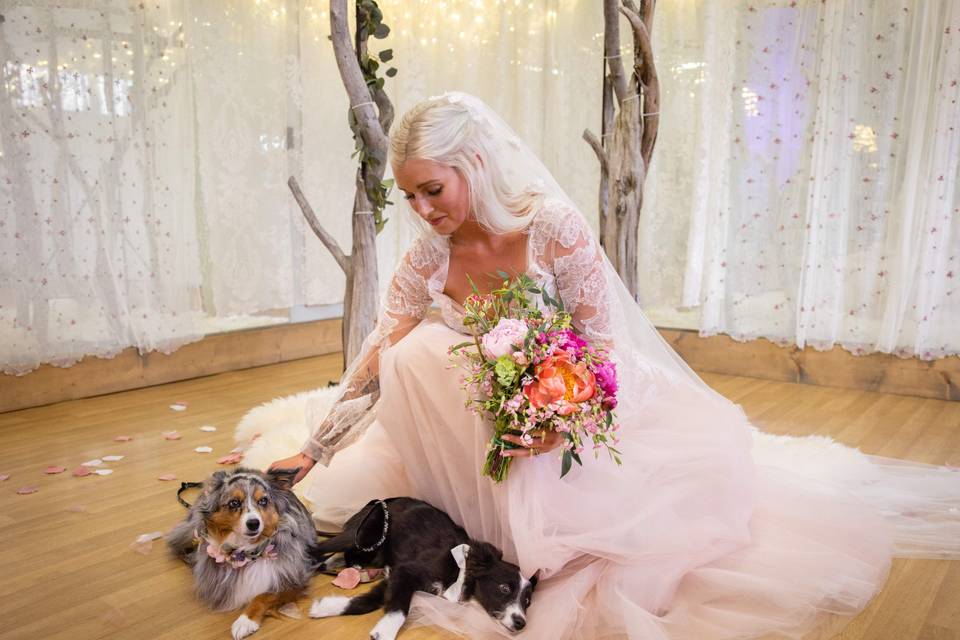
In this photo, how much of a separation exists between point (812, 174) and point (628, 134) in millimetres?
1338

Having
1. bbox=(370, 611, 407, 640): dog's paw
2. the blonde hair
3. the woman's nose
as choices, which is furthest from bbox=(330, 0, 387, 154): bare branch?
bbox=(370, 611, 407, 640): dog's paw

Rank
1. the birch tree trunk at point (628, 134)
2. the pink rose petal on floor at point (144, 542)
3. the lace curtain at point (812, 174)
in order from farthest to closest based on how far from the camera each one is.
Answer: the lace curtain at point (812, 174), the birch tree trunk at point (628, 134), the pink rose petal on floor at point (144, 542)

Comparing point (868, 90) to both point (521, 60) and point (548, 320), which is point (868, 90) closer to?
point (521, 60)

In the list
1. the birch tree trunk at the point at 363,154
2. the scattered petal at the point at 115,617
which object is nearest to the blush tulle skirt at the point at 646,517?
the scattered petal at the point at 115,617

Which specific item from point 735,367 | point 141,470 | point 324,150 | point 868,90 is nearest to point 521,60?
point 324,150

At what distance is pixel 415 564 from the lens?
6.07 ft

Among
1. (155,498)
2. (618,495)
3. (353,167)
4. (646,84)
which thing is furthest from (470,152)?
(353,167)

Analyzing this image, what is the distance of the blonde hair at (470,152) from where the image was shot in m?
1.96

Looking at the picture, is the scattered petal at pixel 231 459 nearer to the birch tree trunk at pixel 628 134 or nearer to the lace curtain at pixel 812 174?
the birch tree trunk at pixel 628 134

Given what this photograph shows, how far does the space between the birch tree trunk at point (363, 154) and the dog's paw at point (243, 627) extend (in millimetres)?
1928

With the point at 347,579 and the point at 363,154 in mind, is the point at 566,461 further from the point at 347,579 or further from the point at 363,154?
the point at 363,154

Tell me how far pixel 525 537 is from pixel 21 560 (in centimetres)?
154

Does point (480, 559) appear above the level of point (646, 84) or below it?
below

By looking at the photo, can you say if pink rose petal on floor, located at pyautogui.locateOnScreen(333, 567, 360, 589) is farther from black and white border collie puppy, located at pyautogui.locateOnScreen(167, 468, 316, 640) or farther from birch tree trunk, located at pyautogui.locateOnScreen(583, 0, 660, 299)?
birch tree trunk, located at pyautogui.locateOnScreen(583, 0, 660, 299)
